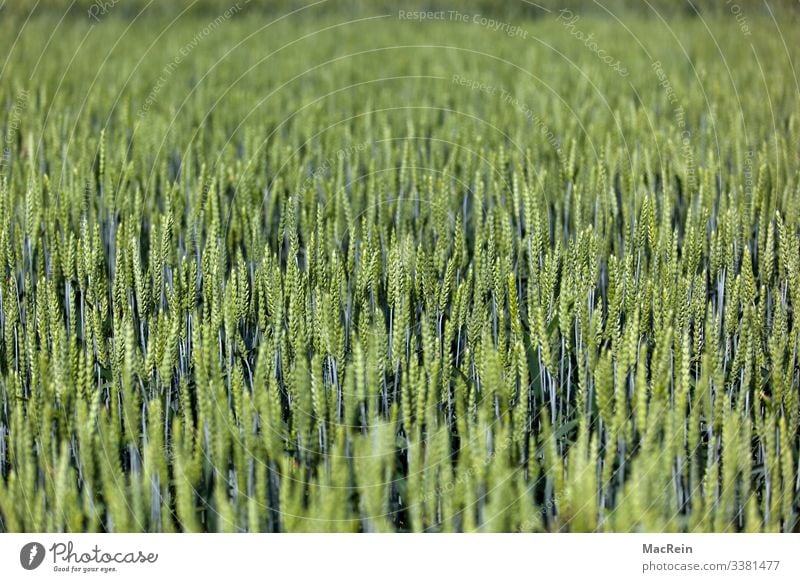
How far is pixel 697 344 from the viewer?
1.52 meters

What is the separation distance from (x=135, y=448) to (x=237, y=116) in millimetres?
1509

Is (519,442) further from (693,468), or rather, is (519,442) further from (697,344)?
(697,344)

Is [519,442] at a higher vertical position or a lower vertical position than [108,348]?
lower

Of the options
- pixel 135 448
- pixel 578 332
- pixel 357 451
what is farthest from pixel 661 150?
pixel 135 448

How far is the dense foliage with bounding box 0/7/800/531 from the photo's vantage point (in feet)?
4.13
